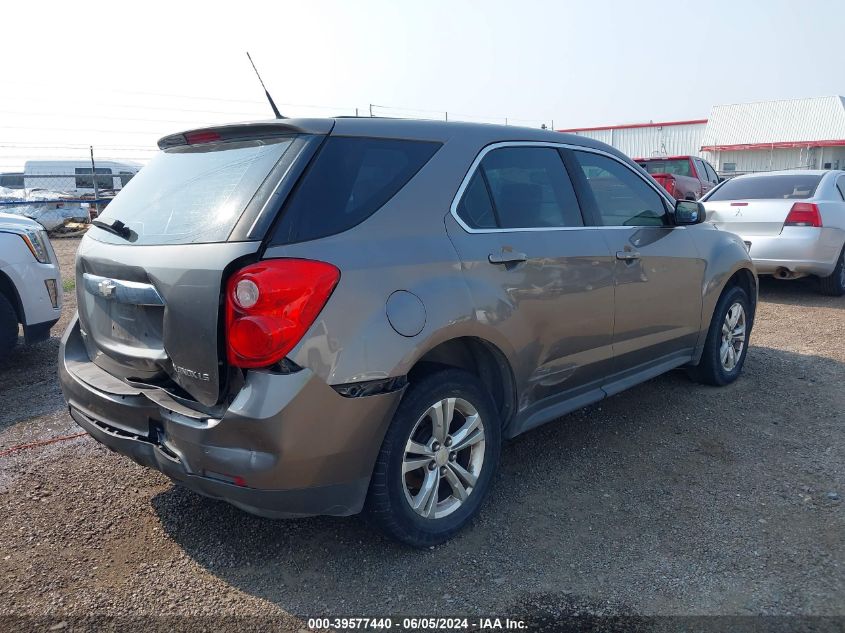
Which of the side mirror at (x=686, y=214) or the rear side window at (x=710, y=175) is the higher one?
the side mirror at (x=686, y=214)

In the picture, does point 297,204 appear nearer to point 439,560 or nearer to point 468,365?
point 468,365

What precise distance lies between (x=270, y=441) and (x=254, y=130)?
4.24ft

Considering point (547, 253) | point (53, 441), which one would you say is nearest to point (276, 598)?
point (547, 253)

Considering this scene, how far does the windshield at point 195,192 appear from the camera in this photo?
2705mm

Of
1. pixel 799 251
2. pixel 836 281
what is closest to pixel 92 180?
pixel 799 251

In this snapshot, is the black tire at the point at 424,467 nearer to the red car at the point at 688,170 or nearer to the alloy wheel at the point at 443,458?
the alloy wheel at the point at 443,458

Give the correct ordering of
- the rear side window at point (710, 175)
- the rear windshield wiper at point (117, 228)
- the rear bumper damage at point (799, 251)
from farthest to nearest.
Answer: the rear side window at point (710, 175)
the rear bumper damage at point (799, 251)
the rear windshield wiper at point (117, 228)

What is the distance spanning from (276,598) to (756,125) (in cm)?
4242

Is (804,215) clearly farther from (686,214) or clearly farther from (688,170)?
(688,170)

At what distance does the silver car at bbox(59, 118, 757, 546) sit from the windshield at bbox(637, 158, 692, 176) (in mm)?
14187

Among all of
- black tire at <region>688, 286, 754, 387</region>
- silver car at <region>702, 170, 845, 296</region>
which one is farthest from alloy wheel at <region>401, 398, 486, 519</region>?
silver car at <region>702, 170, 845, 296</region>

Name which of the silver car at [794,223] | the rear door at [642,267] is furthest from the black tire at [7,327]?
Result: the silver car at [794,223]

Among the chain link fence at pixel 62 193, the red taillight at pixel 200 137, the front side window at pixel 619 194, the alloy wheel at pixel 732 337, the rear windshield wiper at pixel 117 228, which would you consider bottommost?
the chain link fence at pixel 62 193

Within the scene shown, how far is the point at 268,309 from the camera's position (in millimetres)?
2449
